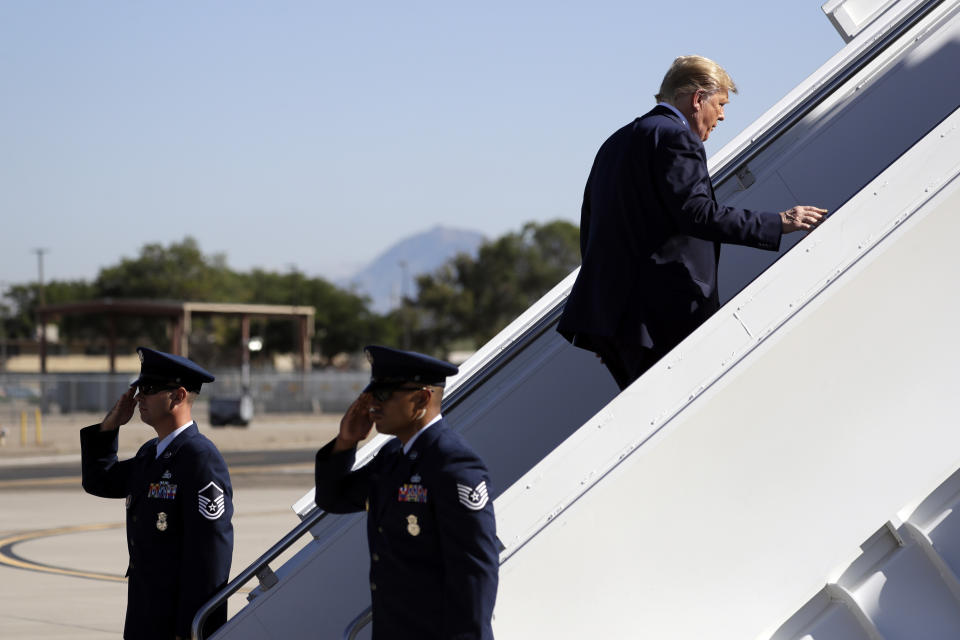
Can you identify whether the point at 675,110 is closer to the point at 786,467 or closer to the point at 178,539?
the point at 786,467

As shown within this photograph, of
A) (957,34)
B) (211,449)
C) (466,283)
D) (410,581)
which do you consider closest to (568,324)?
(410,581)

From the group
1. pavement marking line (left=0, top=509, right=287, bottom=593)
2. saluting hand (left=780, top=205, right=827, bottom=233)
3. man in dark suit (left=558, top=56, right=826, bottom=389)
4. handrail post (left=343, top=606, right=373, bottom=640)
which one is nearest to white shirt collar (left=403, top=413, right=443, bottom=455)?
handrail post (left=343, top=606, right=373, bottom=640)

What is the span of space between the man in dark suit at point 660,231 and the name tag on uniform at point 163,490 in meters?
1.45

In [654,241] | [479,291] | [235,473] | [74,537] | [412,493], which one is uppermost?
[479,291]

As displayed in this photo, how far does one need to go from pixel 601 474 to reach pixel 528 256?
85.7m

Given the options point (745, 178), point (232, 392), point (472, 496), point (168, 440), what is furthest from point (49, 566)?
point (232, 392)

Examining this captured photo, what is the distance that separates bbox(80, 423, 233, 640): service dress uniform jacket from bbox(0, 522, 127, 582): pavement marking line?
653 centimetres

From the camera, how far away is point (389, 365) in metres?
2.96

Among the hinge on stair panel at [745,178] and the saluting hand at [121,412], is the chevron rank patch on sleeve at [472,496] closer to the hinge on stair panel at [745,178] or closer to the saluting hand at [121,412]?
the saluting hand at [121,412]

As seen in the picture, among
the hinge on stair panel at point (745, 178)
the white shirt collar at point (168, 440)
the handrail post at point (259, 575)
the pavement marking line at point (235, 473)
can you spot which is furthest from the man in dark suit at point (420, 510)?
the pavement marking line at point (235, 473)

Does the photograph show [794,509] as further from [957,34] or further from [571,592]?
[957,34]

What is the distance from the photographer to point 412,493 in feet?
9.50

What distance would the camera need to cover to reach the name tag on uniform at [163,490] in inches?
157

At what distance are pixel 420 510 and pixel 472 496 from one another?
0.57 feet
